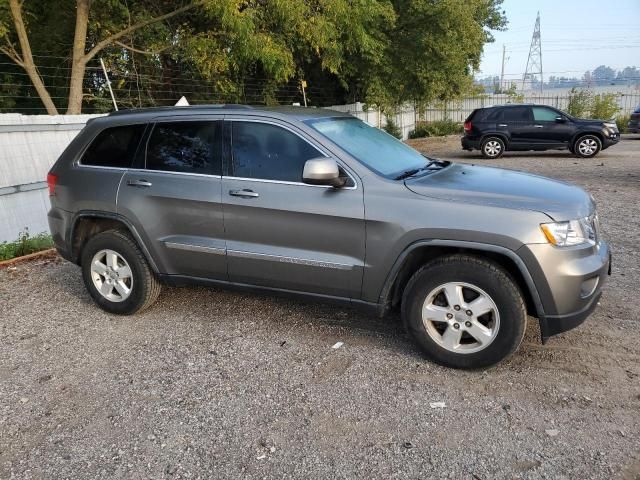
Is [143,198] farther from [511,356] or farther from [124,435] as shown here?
[511,356]

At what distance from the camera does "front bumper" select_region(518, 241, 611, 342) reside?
126 inches

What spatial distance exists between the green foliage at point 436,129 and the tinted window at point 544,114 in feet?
32.7

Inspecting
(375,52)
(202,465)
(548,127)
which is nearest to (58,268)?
(202,465)

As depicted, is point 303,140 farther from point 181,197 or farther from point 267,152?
point 181,197

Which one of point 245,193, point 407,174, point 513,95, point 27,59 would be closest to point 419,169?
point 407,174

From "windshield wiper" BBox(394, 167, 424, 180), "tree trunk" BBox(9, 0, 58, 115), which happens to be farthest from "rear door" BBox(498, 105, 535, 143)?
"windshield wiper" BBox(394, 167, 424, 180)

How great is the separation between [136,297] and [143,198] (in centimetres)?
88

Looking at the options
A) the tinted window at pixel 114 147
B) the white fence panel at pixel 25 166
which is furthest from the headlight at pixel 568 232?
the white fence panel at pixel 25 166

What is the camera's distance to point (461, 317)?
136 inches

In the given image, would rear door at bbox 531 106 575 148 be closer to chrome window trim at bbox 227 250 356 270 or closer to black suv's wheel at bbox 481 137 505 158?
black suv's wheel at bbox 481 137 505 158

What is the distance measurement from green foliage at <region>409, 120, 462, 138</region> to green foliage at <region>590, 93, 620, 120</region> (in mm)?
6050

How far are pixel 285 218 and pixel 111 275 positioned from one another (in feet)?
6.04

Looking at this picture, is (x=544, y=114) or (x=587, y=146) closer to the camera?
(x=587, y=146)

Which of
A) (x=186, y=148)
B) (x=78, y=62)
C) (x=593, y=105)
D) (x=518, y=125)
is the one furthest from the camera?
(x=593, y=105)
